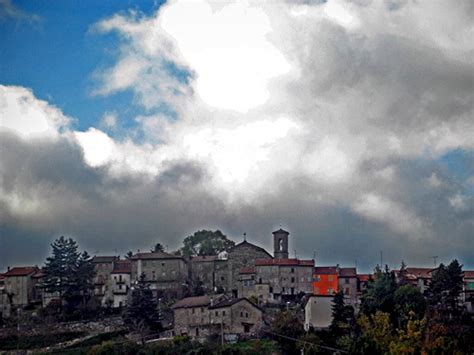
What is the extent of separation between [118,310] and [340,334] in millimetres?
22243

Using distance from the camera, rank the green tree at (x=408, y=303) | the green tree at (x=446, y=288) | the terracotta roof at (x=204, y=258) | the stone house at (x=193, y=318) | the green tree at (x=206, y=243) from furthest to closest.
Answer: the green tree at (x=206, y=243), the terracotta roof at (x=204, y=258), the stone house at (x=193, y=318), the green tree at (x=446, y=288), the green tree at (x=408, y=303)

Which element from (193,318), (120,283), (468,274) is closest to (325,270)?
(468,274)

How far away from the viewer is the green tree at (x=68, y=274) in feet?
235

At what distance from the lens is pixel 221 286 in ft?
249

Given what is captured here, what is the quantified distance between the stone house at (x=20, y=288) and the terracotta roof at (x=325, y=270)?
25729 millimetres

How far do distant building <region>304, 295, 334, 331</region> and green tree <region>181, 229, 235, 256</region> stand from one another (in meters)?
22.5

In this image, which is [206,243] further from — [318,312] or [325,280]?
[318,312]

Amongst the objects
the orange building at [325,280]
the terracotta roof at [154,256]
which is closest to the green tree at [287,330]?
the orange building at [325,280]

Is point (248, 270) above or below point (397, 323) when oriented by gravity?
above

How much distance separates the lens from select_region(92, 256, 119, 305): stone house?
74.9 meters

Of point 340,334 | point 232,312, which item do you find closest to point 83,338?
point 232,312

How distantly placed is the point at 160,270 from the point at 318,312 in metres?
19.2

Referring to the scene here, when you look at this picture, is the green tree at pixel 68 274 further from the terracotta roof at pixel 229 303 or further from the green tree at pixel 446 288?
the green tree at pixel 446 288

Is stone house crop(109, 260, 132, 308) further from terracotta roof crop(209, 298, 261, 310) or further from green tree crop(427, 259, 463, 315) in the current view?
green tree crop(427, 259, 463, 315)
